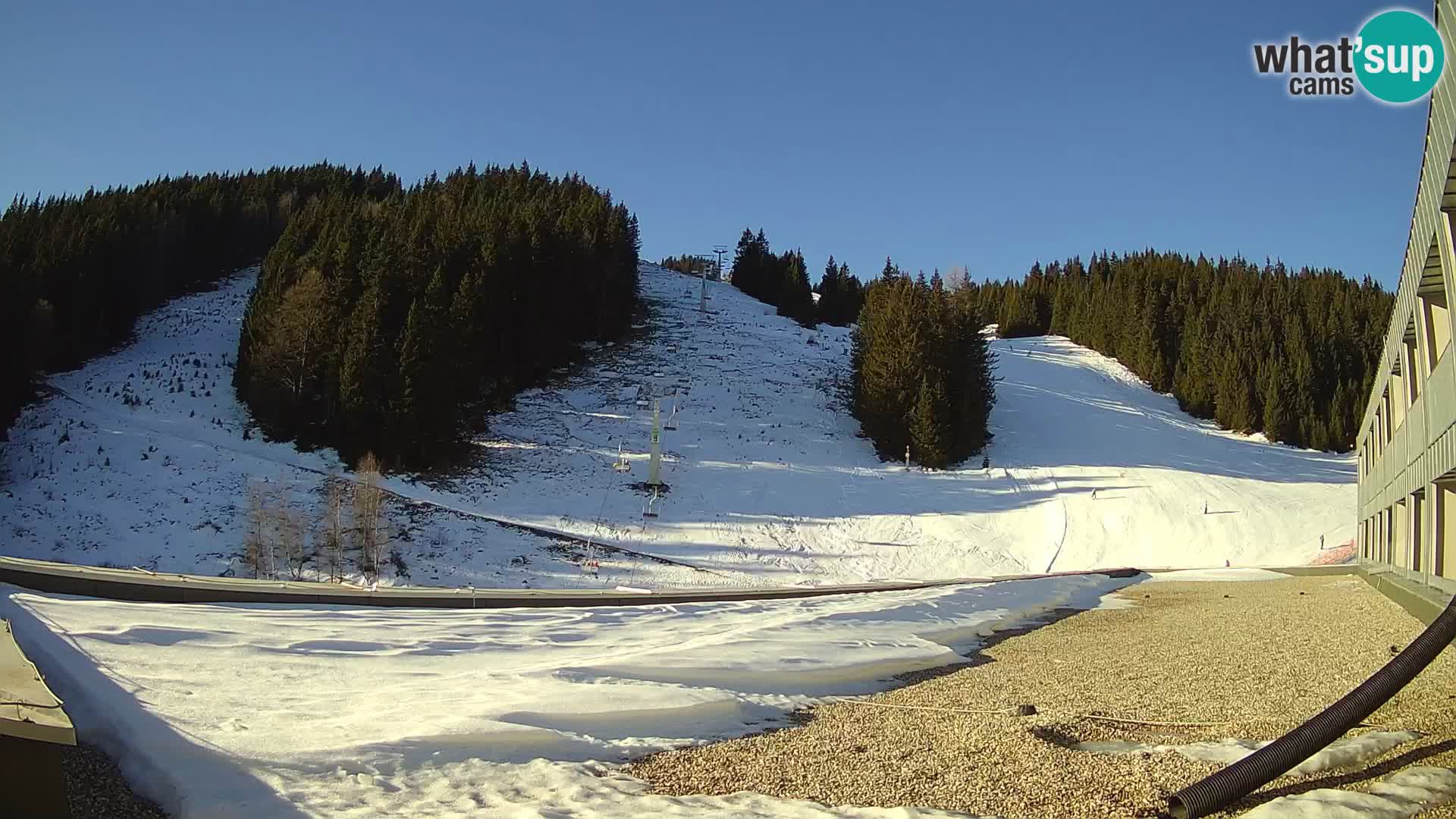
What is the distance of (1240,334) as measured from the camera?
58.9 metres

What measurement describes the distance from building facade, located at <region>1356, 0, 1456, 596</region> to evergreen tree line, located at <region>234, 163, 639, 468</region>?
29.9 metres

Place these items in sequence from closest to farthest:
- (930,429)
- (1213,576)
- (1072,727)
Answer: (1072,727)
(1213,576)
(930,429)

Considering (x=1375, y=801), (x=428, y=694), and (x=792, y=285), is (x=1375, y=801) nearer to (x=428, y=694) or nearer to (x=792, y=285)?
(x=428, y=694)

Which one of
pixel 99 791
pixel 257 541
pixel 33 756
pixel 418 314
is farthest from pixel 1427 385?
pixel 418 314

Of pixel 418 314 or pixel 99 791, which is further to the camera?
pixel 418 314

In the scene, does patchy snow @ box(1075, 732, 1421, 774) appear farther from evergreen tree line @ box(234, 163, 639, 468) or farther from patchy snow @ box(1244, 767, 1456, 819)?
evergreen tree line @ box(234, 163, 639, 468)

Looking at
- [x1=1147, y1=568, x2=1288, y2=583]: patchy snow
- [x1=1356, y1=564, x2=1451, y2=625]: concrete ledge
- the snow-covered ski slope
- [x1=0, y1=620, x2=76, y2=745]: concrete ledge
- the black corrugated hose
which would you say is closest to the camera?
[x1=0, y1=620, x2=76, y2=745]: concrete ledge

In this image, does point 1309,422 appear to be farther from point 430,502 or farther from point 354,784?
point 354,784

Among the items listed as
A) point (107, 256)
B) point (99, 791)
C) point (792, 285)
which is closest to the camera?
point (99, 791)

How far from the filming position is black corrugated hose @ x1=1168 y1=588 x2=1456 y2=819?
14.2ft

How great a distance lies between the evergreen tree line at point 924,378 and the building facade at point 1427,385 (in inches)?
892

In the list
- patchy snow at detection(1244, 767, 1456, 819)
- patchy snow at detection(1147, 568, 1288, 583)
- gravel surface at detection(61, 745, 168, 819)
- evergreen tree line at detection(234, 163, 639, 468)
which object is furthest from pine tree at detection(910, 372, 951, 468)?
gravel surface at detection(61, 745, 168, 819)

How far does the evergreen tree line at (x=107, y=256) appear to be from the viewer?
3606 cm

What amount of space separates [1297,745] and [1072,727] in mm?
2039
